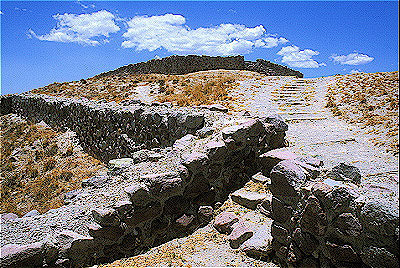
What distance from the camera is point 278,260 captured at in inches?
173

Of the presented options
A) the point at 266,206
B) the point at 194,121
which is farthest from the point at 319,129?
the point at 266,206

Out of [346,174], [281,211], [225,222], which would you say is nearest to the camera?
[346,174]

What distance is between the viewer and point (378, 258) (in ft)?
10.0

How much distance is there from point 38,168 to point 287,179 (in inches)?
501

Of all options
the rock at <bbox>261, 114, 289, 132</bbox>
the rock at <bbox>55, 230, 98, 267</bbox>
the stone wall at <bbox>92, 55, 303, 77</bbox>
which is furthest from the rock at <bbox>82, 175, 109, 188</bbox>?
the stone wall at <bbox>92, 55, 303, 77</bbox>

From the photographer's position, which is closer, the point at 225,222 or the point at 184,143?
the point at 225,222

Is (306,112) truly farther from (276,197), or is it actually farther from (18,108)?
(18,108)

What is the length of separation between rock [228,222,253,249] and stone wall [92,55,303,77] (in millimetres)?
31543

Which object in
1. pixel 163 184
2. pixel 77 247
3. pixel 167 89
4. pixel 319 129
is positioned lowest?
pixel 77 247

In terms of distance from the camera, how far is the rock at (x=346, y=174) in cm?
386

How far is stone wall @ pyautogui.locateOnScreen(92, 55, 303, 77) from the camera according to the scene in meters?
35.2

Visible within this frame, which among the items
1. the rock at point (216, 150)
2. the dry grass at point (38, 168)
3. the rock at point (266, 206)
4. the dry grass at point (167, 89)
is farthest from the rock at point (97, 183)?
the dry grass at point (167, 89)

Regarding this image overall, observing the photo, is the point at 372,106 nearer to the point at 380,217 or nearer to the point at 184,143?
the point at 184,143

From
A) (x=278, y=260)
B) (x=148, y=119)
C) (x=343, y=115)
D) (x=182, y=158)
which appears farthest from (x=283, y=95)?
(x=278, y=260)
